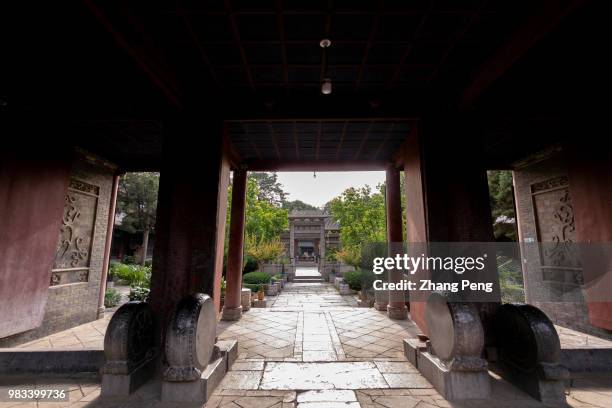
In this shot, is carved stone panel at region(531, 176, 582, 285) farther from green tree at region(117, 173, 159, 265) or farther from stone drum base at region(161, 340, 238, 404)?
green tree at region(117, 173, 159, 265)

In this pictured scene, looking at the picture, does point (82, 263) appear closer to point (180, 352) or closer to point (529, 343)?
point (180, 352)

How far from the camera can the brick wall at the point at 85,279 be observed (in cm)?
629

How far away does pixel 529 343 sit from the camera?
3.28 m

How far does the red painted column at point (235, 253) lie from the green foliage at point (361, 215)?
834 cm

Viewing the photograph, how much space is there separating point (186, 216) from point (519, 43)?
5.15 meters

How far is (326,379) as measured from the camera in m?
3.75

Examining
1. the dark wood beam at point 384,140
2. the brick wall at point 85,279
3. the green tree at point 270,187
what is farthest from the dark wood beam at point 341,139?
the green tree at point 270,187

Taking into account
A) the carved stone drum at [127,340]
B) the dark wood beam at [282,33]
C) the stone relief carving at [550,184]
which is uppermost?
the dark wood beam at [282,33]

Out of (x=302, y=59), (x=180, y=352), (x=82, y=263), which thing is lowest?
(x=180, y=352)

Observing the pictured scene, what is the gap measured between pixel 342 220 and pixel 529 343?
1280 cm

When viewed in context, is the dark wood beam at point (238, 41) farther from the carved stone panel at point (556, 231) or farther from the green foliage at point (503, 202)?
the green foliage at point (503, 202)

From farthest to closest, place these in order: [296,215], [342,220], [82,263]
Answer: [296,215]
[342,220]
[82,263]

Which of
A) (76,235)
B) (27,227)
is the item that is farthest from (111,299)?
(27,227)

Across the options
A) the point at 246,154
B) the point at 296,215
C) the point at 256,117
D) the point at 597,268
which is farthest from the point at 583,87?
the point at 296,215
